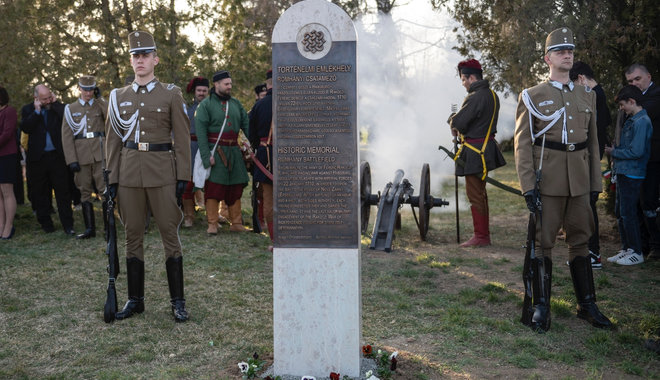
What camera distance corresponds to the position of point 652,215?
317 inches

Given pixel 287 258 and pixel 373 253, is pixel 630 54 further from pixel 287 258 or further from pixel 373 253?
pixel 287 258

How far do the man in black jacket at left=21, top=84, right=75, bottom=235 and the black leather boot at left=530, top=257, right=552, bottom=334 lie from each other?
7.14 m

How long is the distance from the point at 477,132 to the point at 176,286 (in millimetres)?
4728

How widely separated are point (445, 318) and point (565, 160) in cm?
166

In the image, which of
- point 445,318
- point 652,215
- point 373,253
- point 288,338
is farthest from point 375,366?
point 652,215

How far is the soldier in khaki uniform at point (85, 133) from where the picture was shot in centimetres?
951


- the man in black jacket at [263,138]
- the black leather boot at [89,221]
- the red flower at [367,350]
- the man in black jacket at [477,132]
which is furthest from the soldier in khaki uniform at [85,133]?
the red flower at [367,350]

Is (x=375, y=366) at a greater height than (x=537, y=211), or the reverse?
(x=537, y=211)

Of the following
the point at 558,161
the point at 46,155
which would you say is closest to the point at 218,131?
the point at 46,155

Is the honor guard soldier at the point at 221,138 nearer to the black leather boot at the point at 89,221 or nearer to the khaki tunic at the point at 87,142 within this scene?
the khaki tunic at the point at 87,142

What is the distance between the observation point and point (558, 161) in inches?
221

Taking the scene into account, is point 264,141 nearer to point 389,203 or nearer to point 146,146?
point 389,203

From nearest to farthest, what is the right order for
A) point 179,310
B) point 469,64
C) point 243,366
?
1. point 243,366
2. point 179,310
3. point 469,64

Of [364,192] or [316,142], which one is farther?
[364,192]
